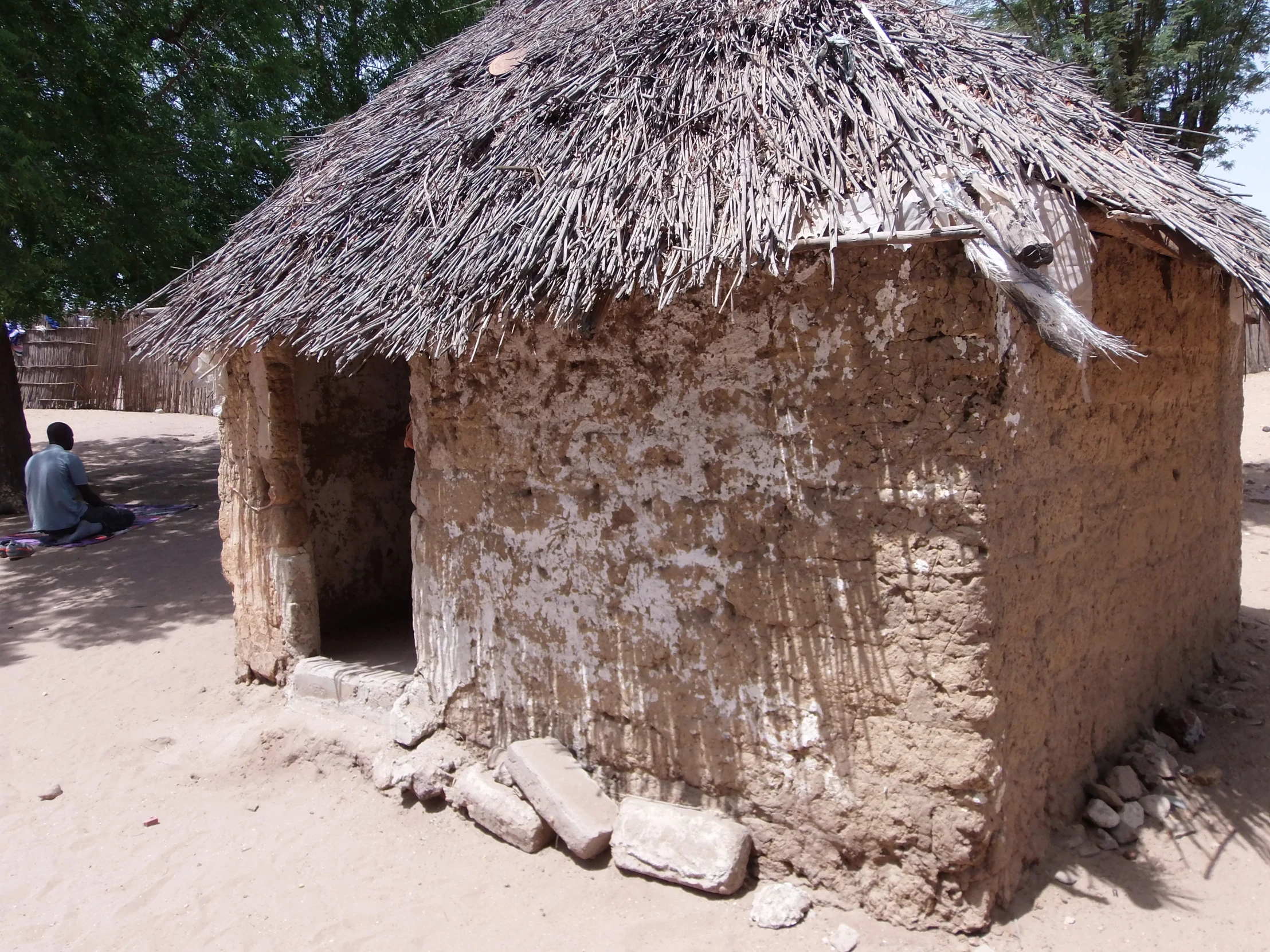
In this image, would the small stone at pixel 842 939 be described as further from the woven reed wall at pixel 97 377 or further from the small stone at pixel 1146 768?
the woven reed wall at pixel 97 377

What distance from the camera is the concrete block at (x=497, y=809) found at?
3.56m

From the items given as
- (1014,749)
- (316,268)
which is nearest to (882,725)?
(1014,749)

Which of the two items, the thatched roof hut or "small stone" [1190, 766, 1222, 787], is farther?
"small stone" [1190, 766, 1222, 787]

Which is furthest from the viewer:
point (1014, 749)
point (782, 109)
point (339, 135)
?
point (339, 135)

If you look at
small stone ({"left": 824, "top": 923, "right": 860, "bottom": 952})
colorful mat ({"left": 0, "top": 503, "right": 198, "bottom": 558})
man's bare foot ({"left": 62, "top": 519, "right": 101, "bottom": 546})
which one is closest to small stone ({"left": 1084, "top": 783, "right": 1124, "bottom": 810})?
small stone ({"left": 824, "top": 923, "right": 860, "bottom": 952})

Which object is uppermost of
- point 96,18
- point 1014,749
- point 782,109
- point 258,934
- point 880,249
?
point 96,18

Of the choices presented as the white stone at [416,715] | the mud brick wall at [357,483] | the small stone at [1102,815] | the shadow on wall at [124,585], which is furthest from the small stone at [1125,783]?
the shadow on wall at [124,585]

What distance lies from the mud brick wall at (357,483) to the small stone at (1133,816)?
3.97 meters

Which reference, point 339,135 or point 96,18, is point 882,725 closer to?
point 339,135

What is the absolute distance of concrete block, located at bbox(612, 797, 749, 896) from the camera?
316cm

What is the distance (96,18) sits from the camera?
7.66 m

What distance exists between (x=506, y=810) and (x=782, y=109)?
2.81m

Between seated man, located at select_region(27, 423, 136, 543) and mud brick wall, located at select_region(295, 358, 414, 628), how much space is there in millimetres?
4084

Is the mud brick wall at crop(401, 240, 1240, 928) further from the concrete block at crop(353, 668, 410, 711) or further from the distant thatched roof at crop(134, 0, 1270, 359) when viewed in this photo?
the concrete block at crop(353, 668, 410, 711)
